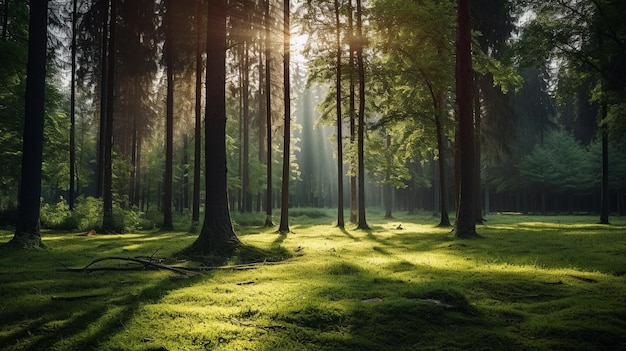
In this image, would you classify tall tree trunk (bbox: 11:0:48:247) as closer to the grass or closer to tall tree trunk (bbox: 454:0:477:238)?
the grass

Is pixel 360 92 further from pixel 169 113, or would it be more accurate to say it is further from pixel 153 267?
pixel 153 267

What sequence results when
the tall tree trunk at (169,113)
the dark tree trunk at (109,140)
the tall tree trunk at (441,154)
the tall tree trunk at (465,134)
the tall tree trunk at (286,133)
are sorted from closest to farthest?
the tall tree trunk at (465,134) → the tall tree trunk at (286,133) → the dark tree trunk at (109,140) → the tall tree trunk at (169,113) → the tall tree trunk at (441,154)

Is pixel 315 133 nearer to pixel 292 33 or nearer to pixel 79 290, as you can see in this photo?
pixel 292 33

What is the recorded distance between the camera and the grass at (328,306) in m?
4.49

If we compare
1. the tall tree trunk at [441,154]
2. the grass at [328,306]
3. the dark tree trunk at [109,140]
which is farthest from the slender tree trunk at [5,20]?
the tall tree trunk at [441,154]

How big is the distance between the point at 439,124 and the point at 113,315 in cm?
1815

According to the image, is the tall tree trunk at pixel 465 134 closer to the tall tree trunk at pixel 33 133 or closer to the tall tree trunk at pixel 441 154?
the tall tree trunk at pixel 441 154

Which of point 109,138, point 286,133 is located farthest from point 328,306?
point 109,138

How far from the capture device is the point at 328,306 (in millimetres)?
5500

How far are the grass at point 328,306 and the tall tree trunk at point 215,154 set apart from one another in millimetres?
1447

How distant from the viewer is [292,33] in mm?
19547

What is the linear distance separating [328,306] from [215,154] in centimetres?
660

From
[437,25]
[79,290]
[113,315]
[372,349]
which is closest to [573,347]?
[372,349]

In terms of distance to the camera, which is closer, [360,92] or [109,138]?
[109,138]
